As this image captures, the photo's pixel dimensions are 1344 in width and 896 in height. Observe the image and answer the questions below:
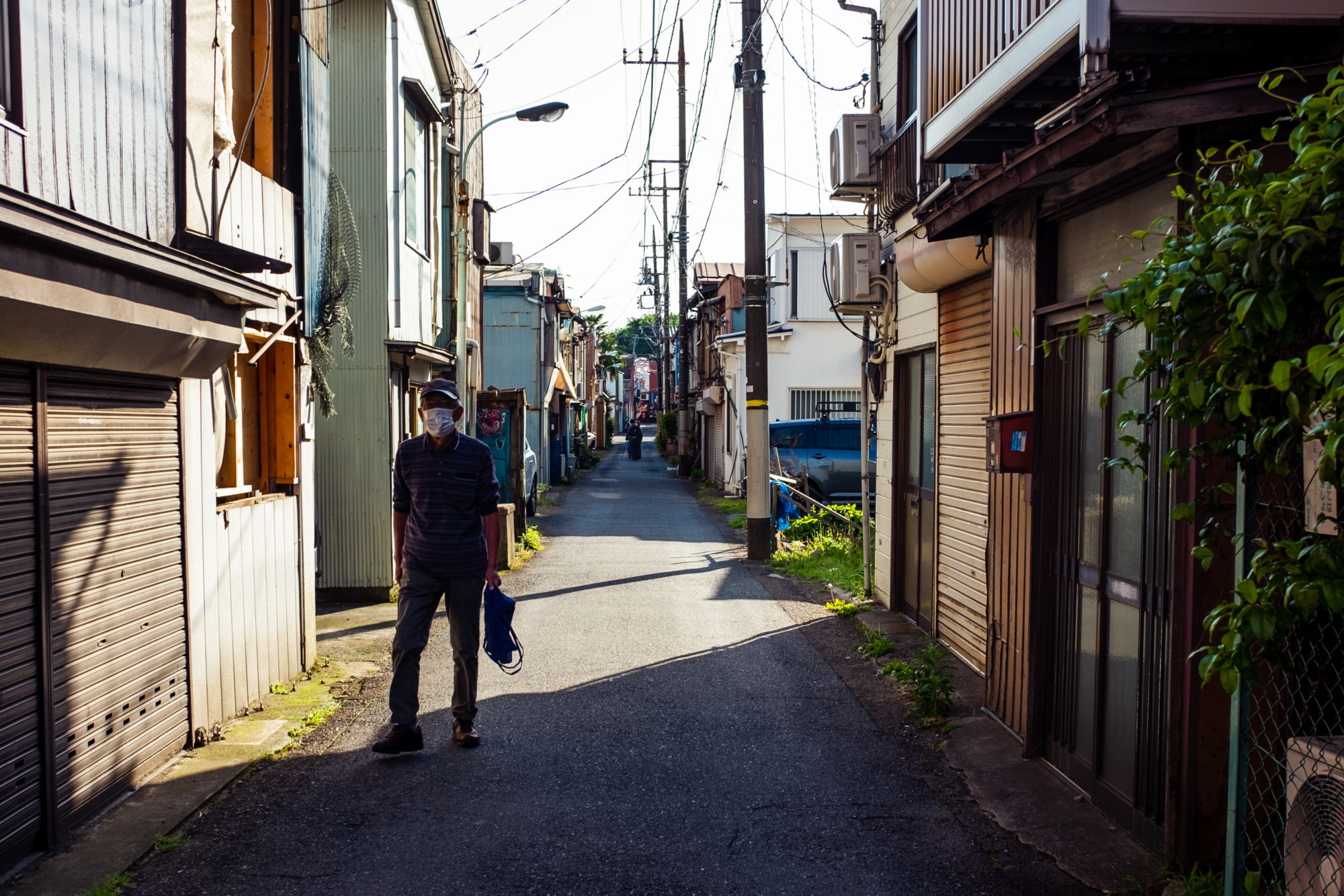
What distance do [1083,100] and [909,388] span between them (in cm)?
598

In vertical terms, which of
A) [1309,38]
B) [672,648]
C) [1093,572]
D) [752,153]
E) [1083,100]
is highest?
[752,153]

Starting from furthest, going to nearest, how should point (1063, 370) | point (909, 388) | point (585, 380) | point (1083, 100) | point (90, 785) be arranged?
point (585, 380) → point (909, 388) → point (1063, 370) → point (90, 785) → point (1083, 100)

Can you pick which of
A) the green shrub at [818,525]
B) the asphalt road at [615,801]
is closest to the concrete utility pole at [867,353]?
the asphalt road at [615,801]

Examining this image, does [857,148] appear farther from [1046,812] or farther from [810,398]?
[810,398]

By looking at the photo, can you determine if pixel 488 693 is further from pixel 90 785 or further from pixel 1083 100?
pixel 1083 100

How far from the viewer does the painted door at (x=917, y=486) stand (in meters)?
9.41

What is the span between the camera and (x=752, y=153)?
1441cm

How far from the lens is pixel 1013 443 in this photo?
599 cm

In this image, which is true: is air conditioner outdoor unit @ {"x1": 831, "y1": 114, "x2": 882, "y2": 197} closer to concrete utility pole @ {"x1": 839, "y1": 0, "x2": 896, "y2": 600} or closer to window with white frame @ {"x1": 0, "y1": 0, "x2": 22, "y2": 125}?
concrete utility pole @ {"x1": 839, "y1": 0, "x2": 896, "y2": 600}

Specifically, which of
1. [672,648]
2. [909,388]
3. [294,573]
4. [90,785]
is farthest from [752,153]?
[90,785]

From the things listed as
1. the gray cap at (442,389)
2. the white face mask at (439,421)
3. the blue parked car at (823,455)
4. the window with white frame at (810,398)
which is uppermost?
the window with white frame at (810,398)

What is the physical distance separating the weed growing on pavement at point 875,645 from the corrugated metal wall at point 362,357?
16.2 feet

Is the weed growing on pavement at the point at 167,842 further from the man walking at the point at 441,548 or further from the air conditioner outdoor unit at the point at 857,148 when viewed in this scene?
the air conditioner outdoor unit at the point at 857,148

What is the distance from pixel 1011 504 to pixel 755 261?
28.4ft
